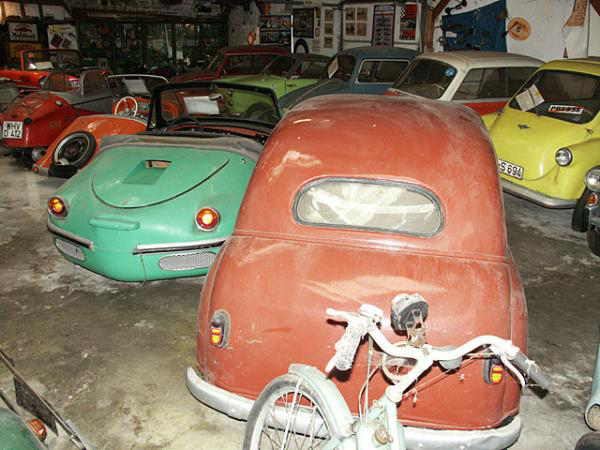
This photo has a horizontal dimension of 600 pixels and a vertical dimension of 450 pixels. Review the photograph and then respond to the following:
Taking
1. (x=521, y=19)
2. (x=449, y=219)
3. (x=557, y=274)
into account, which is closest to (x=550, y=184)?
(x=557, y=274)

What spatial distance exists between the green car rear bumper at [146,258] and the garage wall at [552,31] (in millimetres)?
9318

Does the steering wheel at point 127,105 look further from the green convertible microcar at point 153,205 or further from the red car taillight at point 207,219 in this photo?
the red car taillight at point 207,219

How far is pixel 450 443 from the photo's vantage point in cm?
236

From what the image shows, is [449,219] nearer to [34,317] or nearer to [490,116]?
[34,317]

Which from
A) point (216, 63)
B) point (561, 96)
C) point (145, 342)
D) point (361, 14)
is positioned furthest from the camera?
point (361, 14)

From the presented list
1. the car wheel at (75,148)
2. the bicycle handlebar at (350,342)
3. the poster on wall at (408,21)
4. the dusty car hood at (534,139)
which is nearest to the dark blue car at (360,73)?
the poster on wall at (408,21)

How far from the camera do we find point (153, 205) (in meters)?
4.18

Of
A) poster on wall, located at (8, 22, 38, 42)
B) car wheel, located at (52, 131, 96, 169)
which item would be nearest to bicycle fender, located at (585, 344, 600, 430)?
car wheel, located at (52, 131, 96, 169)

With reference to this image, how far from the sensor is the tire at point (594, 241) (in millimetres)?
5340

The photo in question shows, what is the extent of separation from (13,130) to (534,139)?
24.1ft

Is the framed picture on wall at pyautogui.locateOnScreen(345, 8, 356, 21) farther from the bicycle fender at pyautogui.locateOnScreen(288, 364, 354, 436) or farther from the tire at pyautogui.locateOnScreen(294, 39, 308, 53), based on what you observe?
the bicycle fender at pyautogui.locateOnScreen(288, 364, 354, 436)

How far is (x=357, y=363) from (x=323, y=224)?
0.77 m

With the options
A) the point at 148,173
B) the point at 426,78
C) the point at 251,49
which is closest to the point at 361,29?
the point at 251,49

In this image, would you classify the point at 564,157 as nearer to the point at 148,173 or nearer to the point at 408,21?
the point at 148,173
